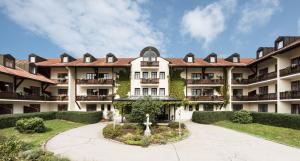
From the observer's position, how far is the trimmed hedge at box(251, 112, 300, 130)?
22.5 m

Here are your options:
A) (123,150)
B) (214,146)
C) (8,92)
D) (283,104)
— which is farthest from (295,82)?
(8,92)

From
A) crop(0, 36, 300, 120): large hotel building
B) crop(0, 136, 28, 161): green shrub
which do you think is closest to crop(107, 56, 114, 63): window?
crop(0, 36, 300, 120): large hotel building

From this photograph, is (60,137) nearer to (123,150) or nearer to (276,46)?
(123,150)

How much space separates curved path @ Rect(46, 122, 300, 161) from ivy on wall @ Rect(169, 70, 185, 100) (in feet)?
57.8

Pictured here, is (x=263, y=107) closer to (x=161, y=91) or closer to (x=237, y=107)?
(x=237, y=107)

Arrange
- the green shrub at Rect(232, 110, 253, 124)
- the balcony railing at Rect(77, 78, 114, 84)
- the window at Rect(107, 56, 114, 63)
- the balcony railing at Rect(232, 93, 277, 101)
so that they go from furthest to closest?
the window at Rect(107, 56, 114, 63), the balcony railing at Rect(77, 78, 114, 84), the balcony railing at Rect(232, 93, 277, 101), the green shrub at Rect(232, 110, 253, 124)

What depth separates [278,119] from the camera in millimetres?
24984

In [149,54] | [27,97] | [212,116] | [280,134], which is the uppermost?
[149,54]

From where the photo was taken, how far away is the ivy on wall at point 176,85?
37000 millimetres

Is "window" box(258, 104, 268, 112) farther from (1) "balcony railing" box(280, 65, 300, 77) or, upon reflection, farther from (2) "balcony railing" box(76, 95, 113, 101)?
(2) "balcony railing" box(76, 95, 113, 101)

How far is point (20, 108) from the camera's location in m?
30.9

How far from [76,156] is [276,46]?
31605 mm

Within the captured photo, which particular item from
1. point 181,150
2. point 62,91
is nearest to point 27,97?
point 62,91

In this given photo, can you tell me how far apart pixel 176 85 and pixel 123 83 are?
9424 millimetres
